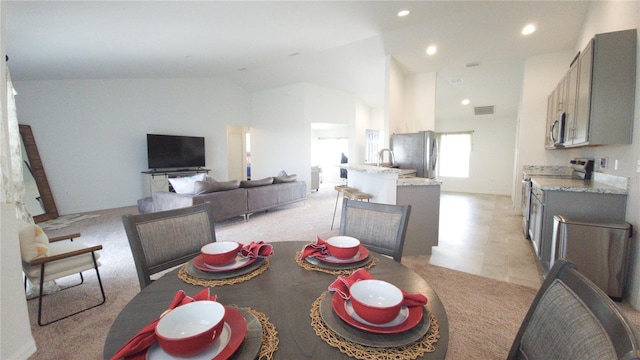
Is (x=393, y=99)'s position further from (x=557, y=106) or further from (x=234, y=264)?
(x=234, y=264)

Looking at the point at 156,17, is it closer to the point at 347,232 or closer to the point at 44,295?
the point at 44,295

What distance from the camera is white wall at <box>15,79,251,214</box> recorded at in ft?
17.5

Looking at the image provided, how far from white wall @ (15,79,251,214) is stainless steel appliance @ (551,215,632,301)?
7709mm

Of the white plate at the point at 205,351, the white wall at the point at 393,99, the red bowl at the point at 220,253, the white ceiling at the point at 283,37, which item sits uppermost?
the white ceiling at the point at 283,37

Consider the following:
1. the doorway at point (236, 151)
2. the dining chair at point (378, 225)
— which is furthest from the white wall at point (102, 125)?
the dining chair at point (378, 225)

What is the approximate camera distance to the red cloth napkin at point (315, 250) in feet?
3.83

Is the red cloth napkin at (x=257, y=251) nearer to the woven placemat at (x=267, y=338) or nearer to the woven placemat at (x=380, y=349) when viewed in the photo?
the woven placemat at (x=267, y=338)

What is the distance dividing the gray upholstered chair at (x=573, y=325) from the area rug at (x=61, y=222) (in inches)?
243

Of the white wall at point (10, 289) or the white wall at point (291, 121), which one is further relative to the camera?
the white wall at point (291, 121)

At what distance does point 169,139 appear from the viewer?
22.1 feet

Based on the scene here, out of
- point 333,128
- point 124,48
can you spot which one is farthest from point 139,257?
point 333,128

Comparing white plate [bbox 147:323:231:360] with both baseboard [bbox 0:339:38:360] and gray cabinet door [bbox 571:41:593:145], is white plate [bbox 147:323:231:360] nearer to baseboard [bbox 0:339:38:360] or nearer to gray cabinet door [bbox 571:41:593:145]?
baseboard [bbox 0:339:38:360]

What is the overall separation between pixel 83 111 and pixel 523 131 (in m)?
8.84

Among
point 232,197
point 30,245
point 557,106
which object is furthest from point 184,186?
point 557,106
